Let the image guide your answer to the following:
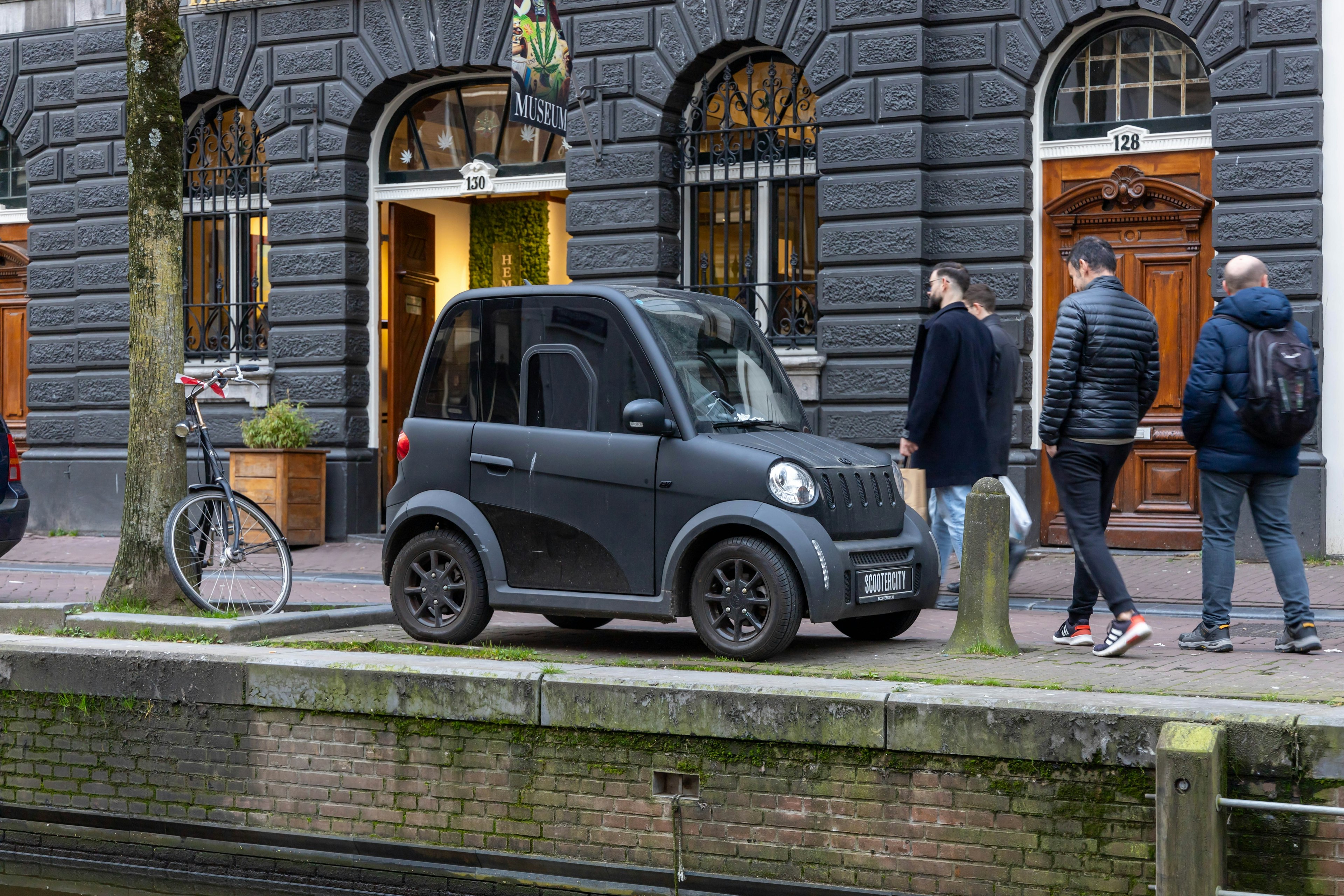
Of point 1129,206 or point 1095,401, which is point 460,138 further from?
point 1095,401

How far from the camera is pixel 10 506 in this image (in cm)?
1052

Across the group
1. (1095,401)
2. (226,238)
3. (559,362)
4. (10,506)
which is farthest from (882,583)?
(226,238)

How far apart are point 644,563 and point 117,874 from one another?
272 centimetres

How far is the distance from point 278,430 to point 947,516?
760cm

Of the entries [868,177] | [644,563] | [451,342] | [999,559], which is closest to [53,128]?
[868,177]

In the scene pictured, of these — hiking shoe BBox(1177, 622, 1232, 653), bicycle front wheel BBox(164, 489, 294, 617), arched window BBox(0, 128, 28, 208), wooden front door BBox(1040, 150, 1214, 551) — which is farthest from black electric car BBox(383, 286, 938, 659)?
arched window BBox(0, 128, 28, 208)

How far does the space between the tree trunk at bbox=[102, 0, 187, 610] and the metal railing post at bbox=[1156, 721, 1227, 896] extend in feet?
17.3

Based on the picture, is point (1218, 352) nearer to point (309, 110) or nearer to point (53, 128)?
point (309, 110)

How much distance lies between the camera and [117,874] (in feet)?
23.2

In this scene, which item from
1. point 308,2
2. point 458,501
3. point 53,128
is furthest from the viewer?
point 53,128

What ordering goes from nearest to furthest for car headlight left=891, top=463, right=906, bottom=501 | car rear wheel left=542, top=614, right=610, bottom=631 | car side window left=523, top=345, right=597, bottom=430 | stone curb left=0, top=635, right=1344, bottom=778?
stone curb left=0, top=635, right=1344, bottom=778 < car side window left=523, top=345, right=597, bottom=430 < car headlight left=891, top=463, right=906, bottom=501 < car rear wheel left=542, top=614, right=610, bottom=631

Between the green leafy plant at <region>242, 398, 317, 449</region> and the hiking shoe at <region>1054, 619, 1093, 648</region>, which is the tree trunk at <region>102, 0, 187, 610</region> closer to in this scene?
the hiking shoe at <region>1054, 619, 1093, 648</region>

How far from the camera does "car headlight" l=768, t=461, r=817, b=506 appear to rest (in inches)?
268

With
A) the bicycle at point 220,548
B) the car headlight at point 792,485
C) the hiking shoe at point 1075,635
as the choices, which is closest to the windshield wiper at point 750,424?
the car headlight at point 792,485
